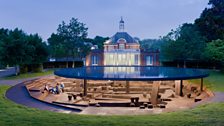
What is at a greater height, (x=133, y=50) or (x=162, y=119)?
(x=133, y=50)

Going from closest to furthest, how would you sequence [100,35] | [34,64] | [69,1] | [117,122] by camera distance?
[117,122] < [34,64] < [69,1] < [100,35]

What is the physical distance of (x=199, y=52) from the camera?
37906 mm

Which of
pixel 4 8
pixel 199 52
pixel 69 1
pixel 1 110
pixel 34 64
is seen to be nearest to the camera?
pixel 1 110

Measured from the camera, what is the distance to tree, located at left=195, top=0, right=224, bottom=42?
147ft

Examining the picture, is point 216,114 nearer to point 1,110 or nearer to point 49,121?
point 49,121

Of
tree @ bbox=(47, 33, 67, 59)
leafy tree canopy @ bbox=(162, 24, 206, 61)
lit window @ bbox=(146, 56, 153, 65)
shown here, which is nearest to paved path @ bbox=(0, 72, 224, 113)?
leafy tree canopy @ bbox=(162, 24, 206, 61)

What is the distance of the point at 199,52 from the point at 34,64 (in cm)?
2151

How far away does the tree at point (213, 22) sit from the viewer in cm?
4472

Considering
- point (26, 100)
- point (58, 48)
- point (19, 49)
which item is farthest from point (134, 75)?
point (58, 48)

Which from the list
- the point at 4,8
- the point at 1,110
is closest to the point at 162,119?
the point at 1,110

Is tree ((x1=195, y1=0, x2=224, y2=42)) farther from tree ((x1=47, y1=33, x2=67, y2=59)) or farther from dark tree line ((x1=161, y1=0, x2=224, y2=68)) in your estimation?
tree ((x1=47, y1=33, x2=67, y2=59))

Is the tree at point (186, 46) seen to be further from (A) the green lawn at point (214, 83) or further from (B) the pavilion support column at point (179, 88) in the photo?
(B) the pavilion support column at point (179, 88)

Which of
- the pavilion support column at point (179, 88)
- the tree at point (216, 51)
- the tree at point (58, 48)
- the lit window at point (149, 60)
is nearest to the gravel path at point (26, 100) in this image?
the pavilion support column at point (179, 88)

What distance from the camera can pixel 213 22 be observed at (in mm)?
45062
